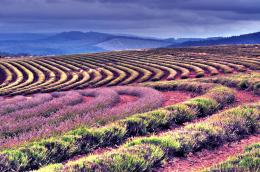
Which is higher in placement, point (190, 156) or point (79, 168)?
point (79, 168)

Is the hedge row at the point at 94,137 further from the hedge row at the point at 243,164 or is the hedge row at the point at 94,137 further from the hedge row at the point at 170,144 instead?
the hedge row at the point at 243,164

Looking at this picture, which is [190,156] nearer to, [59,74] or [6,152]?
[6,152]

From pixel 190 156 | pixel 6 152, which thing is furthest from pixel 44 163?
pixel 190 156

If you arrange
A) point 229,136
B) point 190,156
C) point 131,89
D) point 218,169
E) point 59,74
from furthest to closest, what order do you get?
point 59,74, point 131,89, point 229,136, point 190,156, point 218,169

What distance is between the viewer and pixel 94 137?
10992 mm

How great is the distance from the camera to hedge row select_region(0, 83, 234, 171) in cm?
875

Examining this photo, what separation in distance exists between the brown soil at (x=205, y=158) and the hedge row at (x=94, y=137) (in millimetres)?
2514

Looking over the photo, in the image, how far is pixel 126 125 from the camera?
476 inches

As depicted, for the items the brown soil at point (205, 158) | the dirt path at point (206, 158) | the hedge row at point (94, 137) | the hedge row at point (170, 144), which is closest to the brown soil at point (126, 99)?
the hedge row at point (94, 137)

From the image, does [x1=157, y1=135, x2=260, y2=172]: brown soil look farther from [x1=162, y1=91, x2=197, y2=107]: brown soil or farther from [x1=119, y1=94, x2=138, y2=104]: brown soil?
[x1=119, y1=94, x2=138, y2=104]: brown soil

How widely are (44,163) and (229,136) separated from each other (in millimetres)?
5663

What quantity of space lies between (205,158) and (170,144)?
995 mm

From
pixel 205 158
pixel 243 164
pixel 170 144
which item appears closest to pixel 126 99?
pixel 170 144

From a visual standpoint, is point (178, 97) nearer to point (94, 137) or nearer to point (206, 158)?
point (94, 137)
